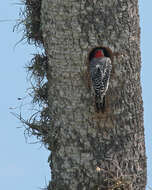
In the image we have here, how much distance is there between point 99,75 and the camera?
4684mm

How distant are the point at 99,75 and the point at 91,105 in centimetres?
28

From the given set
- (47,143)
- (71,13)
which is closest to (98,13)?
(71,13)

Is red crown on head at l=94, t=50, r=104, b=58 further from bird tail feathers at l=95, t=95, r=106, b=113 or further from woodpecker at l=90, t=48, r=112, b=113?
bird tail feathers at l=95, t=95, r=106, b=113

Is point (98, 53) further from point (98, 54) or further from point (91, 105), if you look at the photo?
point (91, 105)

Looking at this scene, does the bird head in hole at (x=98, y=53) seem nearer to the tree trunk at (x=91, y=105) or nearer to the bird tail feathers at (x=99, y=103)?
the tree trunk at (x=91, y=105)

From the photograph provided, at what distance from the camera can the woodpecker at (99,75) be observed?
4664mm

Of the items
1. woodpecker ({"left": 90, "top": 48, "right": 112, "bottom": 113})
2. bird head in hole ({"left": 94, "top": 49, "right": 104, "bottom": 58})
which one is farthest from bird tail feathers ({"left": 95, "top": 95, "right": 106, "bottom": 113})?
bird head in hole ({"left": 94, "top": 49, "right": 104, "bottom": 58})

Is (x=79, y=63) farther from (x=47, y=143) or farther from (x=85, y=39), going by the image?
(x=47, y=143)

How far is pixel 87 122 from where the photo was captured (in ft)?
15.3

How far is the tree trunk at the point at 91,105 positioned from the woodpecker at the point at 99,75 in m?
0.06

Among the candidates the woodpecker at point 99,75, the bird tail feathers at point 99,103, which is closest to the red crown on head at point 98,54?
the woodpecker at point 99,75

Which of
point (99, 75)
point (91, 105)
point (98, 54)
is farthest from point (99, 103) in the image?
point (98, 54)

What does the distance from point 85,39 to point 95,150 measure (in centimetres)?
100

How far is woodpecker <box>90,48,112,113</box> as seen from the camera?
466cm
